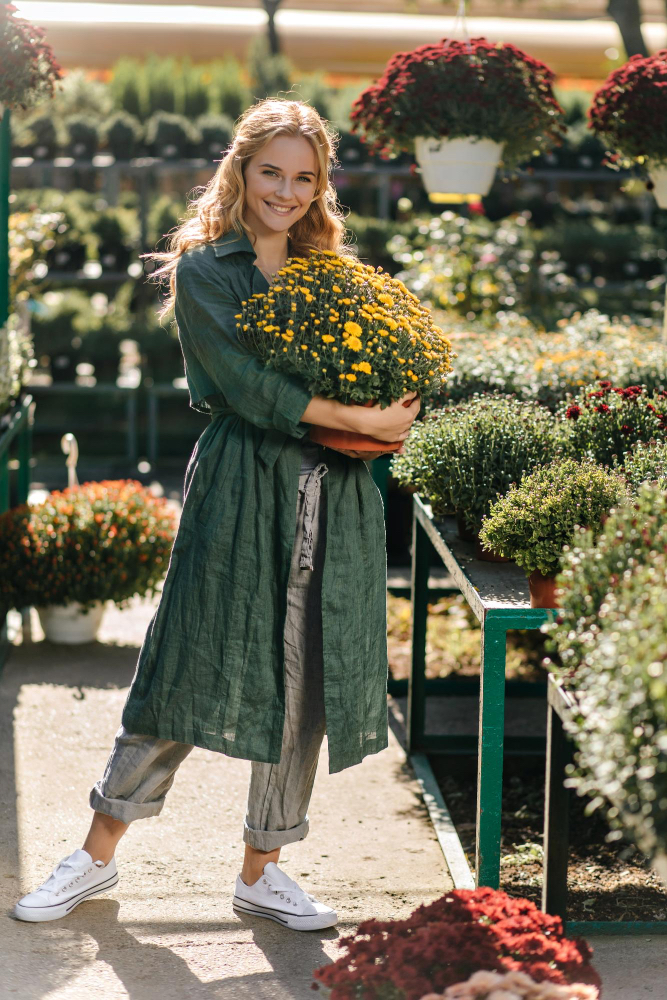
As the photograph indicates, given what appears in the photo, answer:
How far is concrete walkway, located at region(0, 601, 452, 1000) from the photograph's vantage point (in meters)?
2.29

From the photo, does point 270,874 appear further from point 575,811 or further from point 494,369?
point 494,369

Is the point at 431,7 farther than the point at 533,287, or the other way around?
the point at 431,7

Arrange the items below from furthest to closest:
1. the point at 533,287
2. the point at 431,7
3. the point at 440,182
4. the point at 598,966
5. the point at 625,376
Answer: the point at 431,7 < the point at 533,287 < the point at 440,182 < the point at 625,376 < the point at 598,966

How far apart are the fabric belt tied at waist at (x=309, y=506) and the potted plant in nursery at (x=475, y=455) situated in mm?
449

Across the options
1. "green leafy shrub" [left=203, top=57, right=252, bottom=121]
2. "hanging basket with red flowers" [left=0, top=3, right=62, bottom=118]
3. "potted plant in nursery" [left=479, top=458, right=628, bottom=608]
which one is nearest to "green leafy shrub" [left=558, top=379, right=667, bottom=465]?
"potted plant in nursery" [left=479, top=458, right=628, bottom=608]

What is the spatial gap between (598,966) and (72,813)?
1.33 m

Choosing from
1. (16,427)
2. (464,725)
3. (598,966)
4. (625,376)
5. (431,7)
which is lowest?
(464,725)

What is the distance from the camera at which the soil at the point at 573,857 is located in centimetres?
271

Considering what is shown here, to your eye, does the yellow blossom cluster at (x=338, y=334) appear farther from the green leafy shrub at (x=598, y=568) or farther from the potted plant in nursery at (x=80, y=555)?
the potted plant in nursery at (x=80, y=555)

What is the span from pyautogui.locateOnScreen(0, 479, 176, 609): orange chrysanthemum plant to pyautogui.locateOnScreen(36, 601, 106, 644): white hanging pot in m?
0.07

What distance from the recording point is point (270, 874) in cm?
251

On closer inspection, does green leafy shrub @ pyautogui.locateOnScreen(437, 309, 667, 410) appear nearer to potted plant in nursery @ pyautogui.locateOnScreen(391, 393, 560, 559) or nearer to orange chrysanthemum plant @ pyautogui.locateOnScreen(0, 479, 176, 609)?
potted plant in nursery @ pyautogui.locateOnScreen(391, 393, 560, 559)

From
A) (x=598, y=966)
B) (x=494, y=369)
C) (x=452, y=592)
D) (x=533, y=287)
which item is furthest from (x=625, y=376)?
(x=533, y=287)

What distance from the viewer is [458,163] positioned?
4531 millimetres
